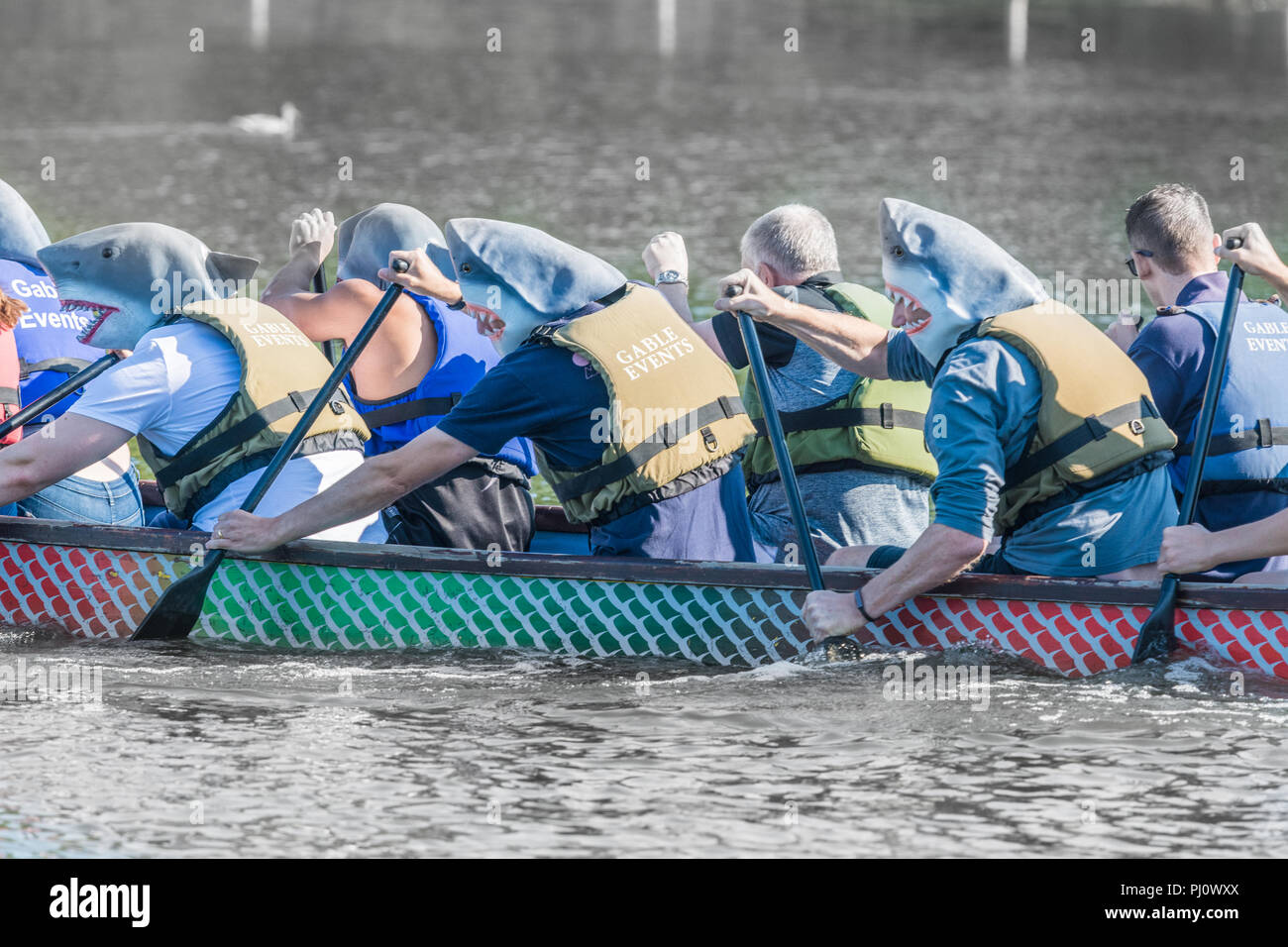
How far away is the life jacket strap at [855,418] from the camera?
702 cm

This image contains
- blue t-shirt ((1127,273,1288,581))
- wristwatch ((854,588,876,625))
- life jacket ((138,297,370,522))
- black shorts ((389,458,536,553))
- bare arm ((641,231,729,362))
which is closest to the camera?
wristwatch ((854,588,876,625))

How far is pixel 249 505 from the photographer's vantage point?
6.98 m

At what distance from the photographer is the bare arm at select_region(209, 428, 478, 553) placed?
21.0 feet

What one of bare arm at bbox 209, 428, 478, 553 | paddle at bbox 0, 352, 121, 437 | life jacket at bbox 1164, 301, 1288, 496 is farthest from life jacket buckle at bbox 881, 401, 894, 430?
paddle at bbox 0, 352, 121, 437

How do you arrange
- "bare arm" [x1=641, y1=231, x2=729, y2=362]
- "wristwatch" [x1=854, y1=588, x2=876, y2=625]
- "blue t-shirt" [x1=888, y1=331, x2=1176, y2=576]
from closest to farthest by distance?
"blue t-shirt" [x1=888, y1=331, x2=1176, y2=576] < "wristwatch" [x1=854, y1=588, x2=876, y2=625] < "bare arm" [x1=641, y1=231, x2=729, y2=362]

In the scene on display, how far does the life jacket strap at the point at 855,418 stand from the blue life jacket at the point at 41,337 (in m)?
2.94

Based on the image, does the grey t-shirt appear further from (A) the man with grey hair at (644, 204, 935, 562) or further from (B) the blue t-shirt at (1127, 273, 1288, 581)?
(B) the blue t-shirt at (1127, 273, 1288, 581)

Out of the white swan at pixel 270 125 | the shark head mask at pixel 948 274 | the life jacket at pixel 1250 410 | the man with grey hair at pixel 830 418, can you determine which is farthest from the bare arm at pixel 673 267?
the white swan at pixel 270 125

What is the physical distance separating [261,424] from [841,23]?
41.6m

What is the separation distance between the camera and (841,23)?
46.8 metres

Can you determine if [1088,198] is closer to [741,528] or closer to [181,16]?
[741,528]

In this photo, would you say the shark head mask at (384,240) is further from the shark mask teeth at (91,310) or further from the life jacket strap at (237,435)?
the shark mask teeth at (91,310)

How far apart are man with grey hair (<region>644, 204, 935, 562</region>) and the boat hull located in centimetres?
69

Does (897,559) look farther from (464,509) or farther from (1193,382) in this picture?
(464,509)
